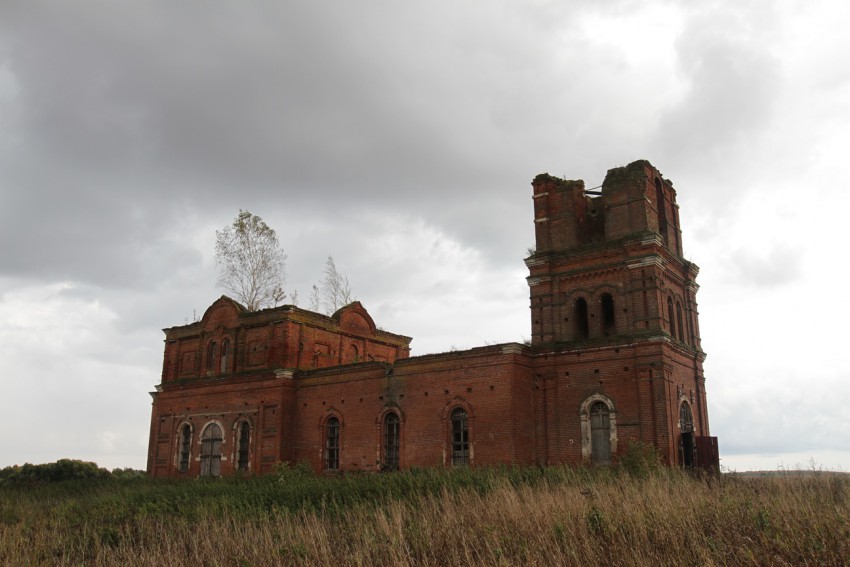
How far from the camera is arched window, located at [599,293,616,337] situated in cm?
2292

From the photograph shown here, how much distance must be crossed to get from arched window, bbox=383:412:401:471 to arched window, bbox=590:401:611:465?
6872 millimetres

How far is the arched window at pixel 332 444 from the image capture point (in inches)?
1031

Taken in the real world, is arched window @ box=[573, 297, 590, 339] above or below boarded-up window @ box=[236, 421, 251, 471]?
above

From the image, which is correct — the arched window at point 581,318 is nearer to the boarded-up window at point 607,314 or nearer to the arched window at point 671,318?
the boarded-up window at point 607,314

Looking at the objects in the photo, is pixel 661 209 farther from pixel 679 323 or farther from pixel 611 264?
pixel 679 323

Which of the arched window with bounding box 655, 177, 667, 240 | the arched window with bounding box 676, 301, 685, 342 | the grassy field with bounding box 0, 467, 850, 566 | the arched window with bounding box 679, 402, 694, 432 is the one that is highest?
the arched window with bounding box 655, 177, 667, 240

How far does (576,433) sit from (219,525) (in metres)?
11.9

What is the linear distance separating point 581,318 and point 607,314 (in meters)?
0.87

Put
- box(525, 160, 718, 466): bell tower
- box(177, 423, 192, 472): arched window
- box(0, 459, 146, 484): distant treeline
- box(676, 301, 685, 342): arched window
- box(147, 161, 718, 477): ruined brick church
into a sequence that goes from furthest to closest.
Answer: box(0, 459, 146, 484): distant treeline
box(177, 423, 192, 472): arched window
box(676, 301, 685, 342): arched window
box(147, 161, 718, 477): ruined brick church
box(525, 160, 718, 466): bell tower

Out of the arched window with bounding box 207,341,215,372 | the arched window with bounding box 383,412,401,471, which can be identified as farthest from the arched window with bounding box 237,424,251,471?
the arched window with bounding box 383,412,401,471

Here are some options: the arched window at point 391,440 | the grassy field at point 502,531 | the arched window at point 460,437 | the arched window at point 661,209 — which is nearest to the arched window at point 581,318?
the arched window at point 661,209

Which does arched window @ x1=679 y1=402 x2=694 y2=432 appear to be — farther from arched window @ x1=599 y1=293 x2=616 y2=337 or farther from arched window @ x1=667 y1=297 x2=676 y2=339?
arched window @ x1=599 y1=293 x2=616 y2=337

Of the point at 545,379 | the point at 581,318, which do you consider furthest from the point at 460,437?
the point at 581,318

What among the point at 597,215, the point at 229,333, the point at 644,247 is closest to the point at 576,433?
the point at 644,247
